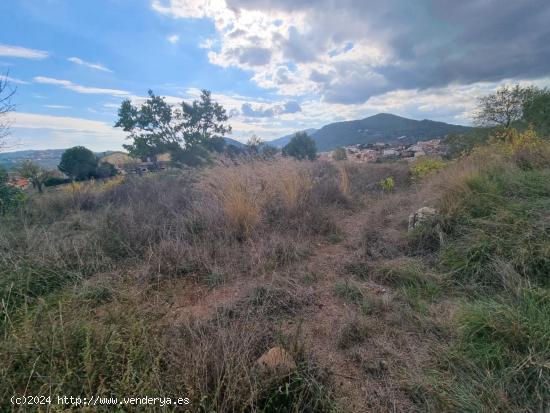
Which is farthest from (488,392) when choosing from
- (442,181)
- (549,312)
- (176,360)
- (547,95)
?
(547,95)

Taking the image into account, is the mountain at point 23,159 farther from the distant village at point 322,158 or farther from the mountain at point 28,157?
the distant village at point 322,158

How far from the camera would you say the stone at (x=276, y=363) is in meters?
1.34

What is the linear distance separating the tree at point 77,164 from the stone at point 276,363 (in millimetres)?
15439

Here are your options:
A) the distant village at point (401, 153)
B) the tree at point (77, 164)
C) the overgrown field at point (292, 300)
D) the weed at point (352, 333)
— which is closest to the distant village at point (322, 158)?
the distant village at point (401, 153)

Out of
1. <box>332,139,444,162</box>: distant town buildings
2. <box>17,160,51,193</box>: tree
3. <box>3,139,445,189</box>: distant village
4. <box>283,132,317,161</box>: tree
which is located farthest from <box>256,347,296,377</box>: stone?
<box>283,132,317,161</box>: tree

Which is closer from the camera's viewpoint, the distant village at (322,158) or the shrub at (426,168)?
the shrub at (426,168)

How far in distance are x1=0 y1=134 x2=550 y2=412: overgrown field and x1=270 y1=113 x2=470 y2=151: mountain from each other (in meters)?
32.9

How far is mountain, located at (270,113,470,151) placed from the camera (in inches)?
1289

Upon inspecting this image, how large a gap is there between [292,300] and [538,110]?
537 inches

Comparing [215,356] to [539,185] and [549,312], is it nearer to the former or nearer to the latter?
[549,312]

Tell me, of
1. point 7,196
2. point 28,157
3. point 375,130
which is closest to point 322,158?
point 7,196

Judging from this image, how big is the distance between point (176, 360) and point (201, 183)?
328 cm

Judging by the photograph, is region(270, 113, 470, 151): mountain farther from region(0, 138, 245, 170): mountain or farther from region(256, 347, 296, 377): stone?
region(256, 347, 296, 377): stone

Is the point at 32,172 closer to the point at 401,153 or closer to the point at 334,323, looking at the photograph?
the point at 334,323
